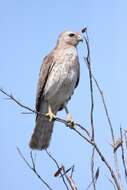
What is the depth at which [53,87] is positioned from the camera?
779 cm

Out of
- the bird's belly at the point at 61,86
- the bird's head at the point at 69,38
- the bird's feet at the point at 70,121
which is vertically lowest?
the bird's feet at the point at 70,121

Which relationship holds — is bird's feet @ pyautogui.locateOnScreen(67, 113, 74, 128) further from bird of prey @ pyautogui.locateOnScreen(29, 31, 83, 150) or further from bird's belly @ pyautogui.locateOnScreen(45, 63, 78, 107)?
bird's belly @ pyautogui.locateOnScreen(45, 63, 78, 107)

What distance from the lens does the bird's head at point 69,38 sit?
8602mm

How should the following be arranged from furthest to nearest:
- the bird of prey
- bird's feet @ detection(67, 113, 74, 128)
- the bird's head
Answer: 1. the bird's head
2. the bird of prey
3. bird's feet @ detection(67, 113, 74, 128)

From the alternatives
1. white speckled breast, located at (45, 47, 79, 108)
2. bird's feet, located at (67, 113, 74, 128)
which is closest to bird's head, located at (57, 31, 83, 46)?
white speckled breast, located at (45, 47, 79, 108)

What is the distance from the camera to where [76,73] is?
25.7 feet

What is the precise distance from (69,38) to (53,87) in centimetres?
126

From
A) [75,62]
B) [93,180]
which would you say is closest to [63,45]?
[75,62]

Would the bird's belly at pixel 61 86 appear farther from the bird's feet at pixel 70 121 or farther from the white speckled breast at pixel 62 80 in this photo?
the bird's feet at pixel 70 121

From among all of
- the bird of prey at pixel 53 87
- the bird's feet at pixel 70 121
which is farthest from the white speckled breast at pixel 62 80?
the bird's feet at pixel 70 121

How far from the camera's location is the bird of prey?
764cm

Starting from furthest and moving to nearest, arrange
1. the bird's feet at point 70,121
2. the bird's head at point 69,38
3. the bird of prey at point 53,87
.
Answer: the bird's head at point 69,38, the bird of prey at point 53,87, the bird's feet at point 70,121

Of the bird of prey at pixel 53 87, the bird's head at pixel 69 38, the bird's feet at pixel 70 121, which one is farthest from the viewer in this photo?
the bird's head at pixel 69 38

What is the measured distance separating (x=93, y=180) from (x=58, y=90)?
14.1 feet
